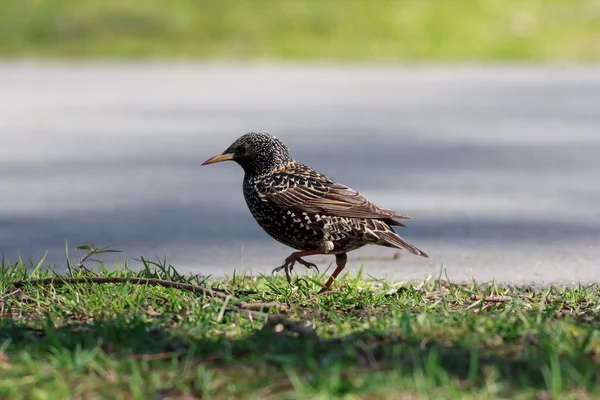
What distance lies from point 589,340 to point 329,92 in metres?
21.3

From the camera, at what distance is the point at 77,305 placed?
17.7 feet

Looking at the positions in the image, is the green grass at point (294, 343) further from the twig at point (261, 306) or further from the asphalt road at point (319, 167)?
the asphalt road at point (319, 167)

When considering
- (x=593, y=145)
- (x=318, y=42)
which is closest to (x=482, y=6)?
(x=318, y=42)

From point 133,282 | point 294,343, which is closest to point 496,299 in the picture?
point 294,343

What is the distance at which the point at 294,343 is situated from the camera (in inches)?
177

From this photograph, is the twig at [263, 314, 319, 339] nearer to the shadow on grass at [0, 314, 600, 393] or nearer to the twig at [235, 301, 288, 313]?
the shadow on grass at [0, 314, 600, 393]

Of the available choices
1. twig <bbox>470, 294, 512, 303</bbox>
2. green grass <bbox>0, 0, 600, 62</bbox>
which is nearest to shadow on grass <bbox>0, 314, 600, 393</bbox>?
twig <bbox>470, 294, 512, 303</bbox>

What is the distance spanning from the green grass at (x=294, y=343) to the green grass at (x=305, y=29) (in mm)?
34531

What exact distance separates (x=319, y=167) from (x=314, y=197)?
6.43m

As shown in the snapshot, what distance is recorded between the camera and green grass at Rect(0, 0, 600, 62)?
41656 mm

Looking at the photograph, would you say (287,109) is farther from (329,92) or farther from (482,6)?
(482,6)

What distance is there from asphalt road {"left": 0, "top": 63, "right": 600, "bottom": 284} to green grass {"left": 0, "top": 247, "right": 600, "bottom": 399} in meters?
1.57

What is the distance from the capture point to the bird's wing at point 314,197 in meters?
6.21

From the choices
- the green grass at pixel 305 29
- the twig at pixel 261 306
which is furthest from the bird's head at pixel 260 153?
the green grass at pixel 305 29
